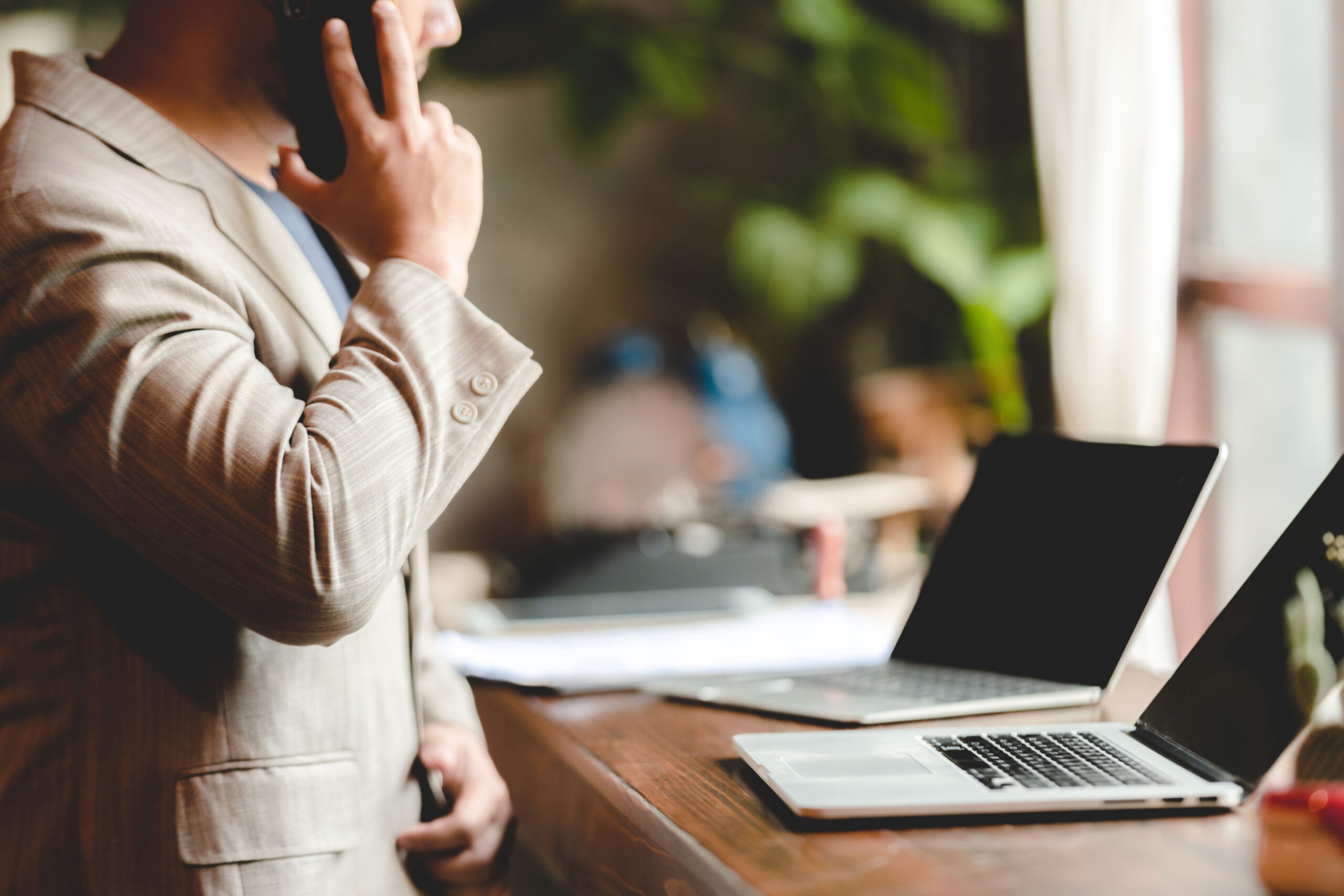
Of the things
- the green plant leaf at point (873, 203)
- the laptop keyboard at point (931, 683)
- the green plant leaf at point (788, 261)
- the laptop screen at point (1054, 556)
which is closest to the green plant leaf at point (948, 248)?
the green plant leaf at point (873, 203)

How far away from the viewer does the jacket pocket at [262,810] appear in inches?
27.0

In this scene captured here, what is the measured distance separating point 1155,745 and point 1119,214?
4.41 feet

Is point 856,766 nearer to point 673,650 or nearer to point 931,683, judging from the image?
point 931,683

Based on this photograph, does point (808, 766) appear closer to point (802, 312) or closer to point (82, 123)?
point (82, 123)

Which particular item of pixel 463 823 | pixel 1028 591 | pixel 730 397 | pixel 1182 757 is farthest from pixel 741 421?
pixel 1182 757

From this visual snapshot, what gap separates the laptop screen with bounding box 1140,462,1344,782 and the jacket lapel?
60 cm

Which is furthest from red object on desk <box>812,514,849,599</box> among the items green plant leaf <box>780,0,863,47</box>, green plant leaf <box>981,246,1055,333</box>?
green plant leaf <box>780,0,863,47</box>

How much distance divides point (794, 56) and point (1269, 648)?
83.5 inches

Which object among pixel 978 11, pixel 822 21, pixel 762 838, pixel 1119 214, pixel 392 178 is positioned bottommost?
pixel 762 838

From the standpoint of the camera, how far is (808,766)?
660 millimetres

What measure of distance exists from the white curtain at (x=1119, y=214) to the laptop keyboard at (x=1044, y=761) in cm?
119

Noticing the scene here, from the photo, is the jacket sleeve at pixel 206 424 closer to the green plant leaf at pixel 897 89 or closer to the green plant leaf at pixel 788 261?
the green plant leaf at pixel 788 261

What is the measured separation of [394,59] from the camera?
73 cm

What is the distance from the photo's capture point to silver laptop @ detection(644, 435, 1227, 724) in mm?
846
